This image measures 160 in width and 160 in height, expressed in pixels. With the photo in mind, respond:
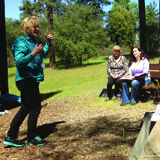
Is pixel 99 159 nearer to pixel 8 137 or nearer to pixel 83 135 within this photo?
pixel 83 135

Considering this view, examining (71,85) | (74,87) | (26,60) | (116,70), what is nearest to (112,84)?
(116,70)

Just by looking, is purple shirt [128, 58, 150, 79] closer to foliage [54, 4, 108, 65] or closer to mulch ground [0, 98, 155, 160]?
A: mulch ground [0, 98, 155, 160]

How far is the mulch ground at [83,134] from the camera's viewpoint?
3.66 m

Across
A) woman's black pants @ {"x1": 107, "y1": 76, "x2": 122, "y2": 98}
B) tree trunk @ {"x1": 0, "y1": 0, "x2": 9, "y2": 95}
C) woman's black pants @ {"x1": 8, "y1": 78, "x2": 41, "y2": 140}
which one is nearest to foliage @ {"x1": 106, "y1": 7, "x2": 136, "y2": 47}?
tree trunk @ {"x1": 0, "y1": 0, "x2": 9, "y2": 95}

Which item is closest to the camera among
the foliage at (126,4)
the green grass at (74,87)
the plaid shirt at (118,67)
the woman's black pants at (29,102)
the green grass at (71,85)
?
the woman's black pants at (29,102)

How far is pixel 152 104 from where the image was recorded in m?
6.46

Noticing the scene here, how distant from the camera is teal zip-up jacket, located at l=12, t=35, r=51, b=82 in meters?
3.58

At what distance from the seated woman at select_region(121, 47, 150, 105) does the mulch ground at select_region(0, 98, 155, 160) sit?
36 cm

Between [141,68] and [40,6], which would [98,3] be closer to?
[40,6]

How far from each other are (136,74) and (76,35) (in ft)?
68.5

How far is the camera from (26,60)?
11.6 ft

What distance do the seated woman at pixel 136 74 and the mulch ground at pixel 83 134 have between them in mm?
359

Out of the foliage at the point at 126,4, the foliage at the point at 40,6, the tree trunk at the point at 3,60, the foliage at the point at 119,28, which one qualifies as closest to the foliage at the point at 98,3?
the foliage at the point at 119,28

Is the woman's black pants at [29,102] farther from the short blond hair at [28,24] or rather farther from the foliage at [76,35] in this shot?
the foliage at [76,35]
